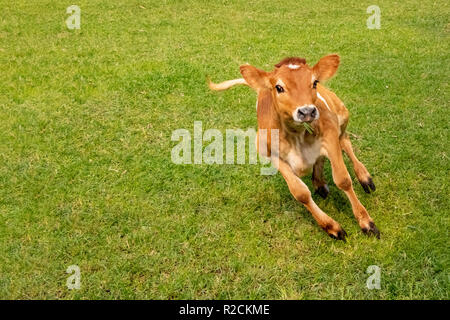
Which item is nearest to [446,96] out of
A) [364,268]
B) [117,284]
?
[364,268]

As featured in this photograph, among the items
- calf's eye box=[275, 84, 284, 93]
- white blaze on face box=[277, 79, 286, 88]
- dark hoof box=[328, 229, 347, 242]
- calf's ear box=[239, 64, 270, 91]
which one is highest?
calf's ear box=[239, 64, 270, 91]

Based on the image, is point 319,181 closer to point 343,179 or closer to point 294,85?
point 343,179

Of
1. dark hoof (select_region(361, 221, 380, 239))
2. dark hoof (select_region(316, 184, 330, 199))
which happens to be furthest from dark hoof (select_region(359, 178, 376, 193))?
dark hoof (select_region(361, 221, 380, 239))

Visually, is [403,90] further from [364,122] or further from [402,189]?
[402,189]

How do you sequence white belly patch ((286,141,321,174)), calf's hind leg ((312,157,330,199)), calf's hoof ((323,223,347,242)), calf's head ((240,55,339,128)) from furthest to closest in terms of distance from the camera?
calf's hind leg ((312,157,330,199)) → white belly patch ((286,141,321,174)) → calf's hoof ((323,223,347,242)) → calf's head ((240,55,339,128))

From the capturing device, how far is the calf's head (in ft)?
13.0

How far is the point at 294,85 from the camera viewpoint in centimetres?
407

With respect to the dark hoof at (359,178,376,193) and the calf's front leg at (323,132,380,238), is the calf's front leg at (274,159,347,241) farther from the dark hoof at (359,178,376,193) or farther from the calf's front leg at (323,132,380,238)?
the dark hoof at (359,178,376,193)

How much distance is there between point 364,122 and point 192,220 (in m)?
3.18

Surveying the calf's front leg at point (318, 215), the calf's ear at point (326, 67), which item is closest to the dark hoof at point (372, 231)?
the calf's front leg at point (318, 215)

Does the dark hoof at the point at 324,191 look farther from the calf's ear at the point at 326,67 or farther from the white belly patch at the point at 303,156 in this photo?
the calf's ear at the point at 326,67

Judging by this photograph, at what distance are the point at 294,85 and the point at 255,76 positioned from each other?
515 mm

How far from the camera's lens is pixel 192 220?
485 centimetres
